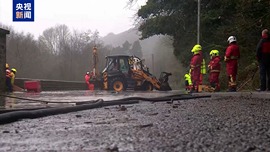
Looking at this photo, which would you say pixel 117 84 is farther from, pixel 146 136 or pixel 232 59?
pixel 146 136

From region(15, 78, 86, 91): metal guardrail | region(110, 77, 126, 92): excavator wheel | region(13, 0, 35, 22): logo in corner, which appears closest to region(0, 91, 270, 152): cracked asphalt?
region(13, 0, 35, 22): logo in corner

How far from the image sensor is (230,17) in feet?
68.3

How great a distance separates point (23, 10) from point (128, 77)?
8643 mm

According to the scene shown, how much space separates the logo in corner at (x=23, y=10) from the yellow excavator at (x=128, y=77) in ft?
25.2

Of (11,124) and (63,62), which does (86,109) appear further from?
(63,62)

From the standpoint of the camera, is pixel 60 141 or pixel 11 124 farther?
pixel 11 124

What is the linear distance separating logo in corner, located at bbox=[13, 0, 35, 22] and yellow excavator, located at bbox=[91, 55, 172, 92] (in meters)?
7.68

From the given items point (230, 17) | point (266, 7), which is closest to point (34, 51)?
point (230, 17)

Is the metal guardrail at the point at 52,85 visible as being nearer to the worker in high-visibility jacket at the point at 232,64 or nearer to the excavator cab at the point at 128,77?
the excavator cab at the point at 128,77

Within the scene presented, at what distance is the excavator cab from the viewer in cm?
2266

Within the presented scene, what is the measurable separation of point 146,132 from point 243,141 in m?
0.93

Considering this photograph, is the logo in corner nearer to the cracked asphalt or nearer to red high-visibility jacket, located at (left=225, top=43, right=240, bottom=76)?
red high-visibility jacket, located at (left=225, top=43, right=240, bottom=76)

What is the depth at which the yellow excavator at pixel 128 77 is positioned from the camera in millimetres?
22656

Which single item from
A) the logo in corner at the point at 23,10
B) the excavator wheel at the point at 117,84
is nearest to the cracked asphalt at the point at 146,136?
the logo in corner at the point at 23,10
